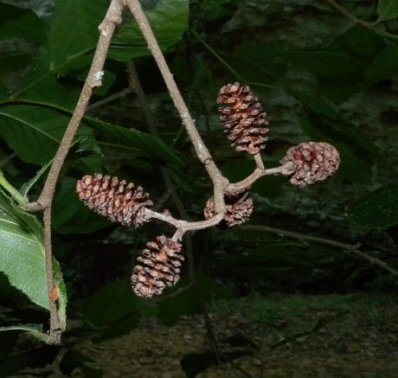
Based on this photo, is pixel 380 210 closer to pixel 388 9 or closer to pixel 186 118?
pixel 388 9

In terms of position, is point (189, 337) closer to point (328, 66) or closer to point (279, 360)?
point (279, 360)

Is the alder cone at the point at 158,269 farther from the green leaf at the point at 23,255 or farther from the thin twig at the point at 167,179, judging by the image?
the thin twig at the point at 167,179

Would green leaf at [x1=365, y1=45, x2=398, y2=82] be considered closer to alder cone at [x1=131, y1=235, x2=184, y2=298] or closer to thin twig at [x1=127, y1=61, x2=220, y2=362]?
thin twig at [x1=127, y1=61, x2=220, y2=362]

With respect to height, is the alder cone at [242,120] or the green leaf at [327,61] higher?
the green leaf at [327,61]

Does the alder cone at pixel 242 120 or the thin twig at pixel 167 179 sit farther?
the thin twig at pixel 167 179

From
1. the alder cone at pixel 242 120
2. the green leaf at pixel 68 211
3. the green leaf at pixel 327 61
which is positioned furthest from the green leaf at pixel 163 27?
the green leaf at pixel 327 61

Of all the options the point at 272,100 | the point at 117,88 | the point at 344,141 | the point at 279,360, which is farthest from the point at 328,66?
the point at 279,360

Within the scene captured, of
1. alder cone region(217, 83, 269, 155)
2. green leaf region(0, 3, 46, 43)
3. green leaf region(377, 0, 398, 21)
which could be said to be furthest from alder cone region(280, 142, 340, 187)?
green leaf region(0, 3, 46, 43)

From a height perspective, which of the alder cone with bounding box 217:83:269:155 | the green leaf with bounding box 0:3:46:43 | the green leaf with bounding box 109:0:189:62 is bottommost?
the alder cone with bounding box 217:83:269:155
